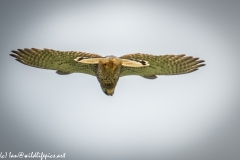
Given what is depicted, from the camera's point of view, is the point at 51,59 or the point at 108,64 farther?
the point at 51,59

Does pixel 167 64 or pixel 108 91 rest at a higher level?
pixel 167 64

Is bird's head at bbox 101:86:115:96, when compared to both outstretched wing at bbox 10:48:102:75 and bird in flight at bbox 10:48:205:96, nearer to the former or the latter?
bird in flight at bbox 10:48:205:96

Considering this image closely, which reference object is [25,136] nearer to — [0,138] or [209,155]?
[0,138]

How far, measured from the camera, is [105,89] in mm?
7160

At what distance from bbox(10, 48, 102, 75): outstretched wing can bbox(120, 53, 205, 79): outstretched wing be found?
762mm

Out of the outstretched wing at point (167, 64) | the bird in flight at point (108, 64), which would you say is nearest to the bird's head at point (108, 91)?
the bird in flight at point (108, 64)

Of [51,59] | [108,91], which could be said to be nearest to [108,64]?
[108,91]

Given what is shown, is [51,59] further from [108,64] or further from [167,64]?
[167,64]

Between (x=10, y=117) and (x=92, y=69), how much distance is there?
2313 centimetres

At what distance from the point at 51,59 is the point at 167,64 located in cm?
193

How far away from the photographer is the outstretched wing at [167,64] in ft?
24.6

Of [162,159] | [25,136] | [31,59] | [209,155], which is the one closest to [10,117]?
[25,136]

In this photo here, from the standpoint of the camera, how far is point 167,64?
756 cm

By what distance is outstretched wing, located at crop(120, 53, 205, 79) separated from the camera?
24.6 feet
